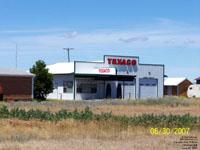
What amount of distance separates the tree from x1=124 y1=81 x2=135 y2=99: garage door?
429 inches

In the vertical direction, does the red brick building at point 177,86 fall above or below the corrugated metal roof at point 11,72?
below

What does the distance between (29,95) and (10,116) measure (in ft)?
80.9

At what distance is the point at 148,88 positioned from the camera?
59.2 m

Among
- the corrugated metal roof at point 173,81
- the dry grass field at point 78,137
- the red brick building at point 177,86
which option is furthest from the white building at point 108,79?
the dry grass field at point 78,137

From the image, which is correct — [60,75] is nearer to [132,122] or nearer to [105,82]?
[105,82]

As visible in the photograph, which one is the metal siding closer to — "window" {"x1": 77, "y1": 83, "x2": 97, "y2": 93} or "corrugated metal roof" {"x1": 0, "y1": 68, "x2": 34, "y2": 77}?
"window" {"x1": 77, "y1": 83, "x2": 97, "y2": 93}

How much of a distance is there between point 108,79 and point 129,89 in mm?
4870

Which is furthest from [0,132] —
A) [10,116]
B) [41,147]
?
[10,116]

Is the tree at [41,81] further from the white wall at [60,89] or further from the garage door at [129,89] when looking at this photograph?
the garage door at [129,89]

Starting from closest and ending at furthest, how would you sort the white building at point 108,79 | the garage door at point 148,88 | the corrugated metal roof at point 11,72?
the corrugated metal roof at point 11,72
the white building at point 108,79
the garage door at point 148,88

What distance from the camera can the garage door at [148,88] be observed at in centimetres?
5856

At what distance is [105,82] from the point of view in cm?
5597

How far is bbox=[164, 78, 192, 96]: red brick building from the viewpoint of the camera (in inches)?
2763
